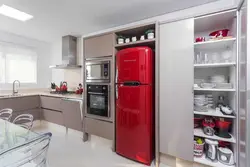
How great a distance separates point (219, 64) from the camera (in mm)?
1479

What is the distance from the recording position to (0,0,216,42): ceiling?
75.9 inches

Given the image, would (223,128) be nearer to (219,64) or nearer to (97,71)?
(219,64)

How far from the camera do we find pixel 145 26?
6.09ft

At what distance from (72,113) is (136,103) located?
1.51 m

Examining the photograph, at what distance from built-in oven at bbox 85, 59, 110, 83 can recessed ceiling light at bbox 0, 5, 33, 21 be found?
1348 millimetres

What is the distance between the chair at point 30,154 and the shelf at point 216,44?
181cm

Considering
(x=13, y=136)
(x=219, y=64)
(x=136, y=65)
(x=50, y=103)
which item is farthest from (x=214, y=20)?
(x=50, y=103)

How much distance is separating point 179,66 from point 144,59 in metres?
0.44

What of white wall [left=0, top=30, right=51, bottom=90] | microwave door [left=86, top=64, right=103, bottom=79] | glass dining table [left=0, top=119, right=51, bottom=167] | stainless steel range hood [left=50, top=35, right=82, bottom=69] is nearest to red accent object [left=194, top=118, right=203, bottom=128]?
microwave door [left=86, top=64, right=103, bottom=79]

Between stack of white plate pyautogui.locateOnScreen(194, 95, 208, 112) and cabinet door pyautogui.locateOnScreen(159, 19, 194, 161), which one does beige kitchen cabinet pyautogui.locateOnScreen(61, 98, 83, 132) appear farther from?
stack of white plate pyautogui.locateOnScreen(194, 95, 208, 112)

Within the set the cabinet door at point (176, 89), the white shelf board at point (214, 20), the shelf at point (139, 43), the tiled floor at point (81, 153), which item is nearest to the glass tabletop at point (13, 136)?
the tiled floor at point (81, 153)

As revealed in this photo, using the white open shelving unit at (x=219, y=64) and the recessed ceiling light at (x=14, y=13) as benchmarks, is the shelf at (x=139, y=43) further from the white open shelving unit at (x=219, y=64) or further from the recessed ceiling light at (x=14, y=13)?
the recessed ceiling light at (x=14, y=13)

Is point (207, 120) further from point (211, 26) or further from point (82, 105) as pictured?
point (82, 105)

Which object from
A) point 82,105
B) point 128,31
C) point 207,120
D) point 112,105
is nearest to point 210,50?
point 207,120
